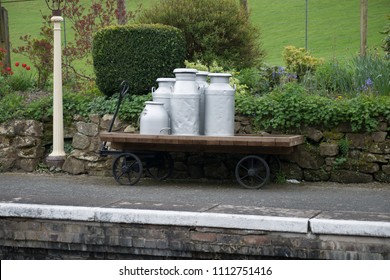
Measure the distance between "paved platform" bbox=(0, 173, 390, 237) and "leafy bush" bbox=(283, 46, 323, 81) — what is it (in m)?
2.74

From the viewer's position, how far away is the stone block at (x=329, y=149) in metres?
9.21

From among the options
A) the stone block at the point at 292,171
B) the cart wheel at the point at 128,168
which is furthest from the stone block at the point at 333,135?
the cart wheel at the point at 128,168

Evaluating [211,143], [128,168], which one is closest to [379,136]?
[211,143]

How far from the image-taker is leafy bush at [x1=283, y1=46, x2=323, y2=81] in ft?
37.6

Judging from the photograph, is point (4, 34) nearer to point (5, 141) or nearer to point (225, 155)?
point (5, 141)

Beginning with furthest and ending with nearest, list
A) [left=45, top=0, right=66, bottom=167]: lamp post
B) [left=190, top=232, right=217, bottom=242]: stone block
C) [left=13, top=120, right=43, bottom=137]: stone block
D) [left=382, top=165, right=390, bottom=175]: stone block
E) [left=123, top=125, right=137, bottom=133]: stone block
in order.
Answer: [left=13, top=120, right=43, bottom=137]: stone block
[left=45, top=0, right=66, bottom=167]: lamp post
[left=123, top=125, right=137, bottom=133]: stone block
[left=382, top=165, right=390, bottom=175]: stone block
[left=190, top=232, right=217, bottom=242]: stone block

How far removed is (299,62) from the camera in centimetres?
1150

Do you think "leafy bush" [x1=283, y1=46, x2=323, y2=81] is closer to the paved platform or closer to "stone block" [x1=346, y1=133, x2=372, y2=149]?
"stone block" [x1=346, y1=133, x2=372, y2=149]

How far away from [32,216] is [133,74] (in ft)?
12.3

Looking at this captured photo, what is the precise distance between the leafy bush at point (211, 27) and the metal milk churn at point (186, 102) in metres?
2.23

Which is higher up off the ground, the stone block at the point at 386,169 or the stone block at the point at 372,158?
the stone block at the point at 372,158

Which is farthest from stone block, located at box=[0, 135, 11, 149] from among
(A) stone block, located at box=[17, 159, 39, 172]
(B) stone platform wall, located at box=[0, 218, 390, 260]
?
(B) stone platform wall, located at box=[0, 218, 390, 260]

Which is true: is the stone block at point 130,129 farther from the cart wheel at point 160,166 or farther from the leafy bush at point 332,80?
the leafy bush at point 332,80

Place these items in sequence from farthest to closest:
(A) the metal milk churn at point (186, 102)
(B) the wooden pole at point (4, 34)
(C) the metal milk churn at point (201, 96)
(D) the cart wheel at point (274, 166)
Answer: (B) the wooden pole at point (4, 34) → (D) the cart wheel at point (274, 166) → (C) the metal milk churn at point (201, 96) → (A) the metal milk churn at point (186, 102)
